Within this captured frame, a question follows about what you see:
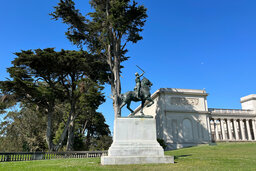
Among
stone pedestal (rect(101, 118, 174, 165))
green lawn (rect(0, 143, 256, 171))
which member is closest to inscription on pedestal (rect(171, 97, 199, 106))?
green lawn (rect(0, 143, 256, 171))

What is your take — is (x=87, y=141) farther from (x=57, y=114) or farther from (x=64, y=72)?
(x=64, y=72)

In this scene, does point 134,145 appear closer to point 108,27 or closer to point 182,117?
point 108,27

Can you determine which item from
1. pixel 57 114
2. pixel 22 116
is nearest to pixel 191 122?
pixel 57 114

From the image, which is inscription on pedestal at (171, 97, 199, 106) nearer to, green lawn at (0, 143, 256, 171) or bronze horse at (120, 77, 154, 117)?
green lawn at (0, 143, 256, 171)

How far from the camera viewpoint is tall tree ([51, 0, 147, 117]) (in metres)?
21.7

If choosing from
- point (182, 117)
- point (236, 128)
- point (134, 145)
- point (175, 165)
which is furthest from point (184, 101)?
point (175, 165)

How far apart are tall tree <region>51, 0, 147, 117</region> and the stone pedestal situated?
32.8ft

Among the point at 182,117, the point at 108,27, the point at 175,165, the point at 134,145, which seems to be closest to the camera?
the point at 175,165

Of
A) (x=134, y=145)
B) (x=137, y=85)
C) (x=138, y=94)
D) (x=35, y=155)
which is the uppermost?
(x=137, y=85)

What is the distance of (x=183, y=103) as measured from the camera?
36875mm

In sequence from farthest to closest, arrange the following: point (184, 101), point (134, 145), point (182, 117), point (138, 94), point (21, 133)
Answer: point (184, 101)
point (182, 117)
point (21, 133)
point (138, 94)
point (134, 145)

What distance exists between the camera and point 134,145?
34.2 ft

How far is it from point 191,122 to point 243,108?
65.5 ft

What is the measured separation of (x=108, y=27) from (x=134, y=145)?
15.8m
